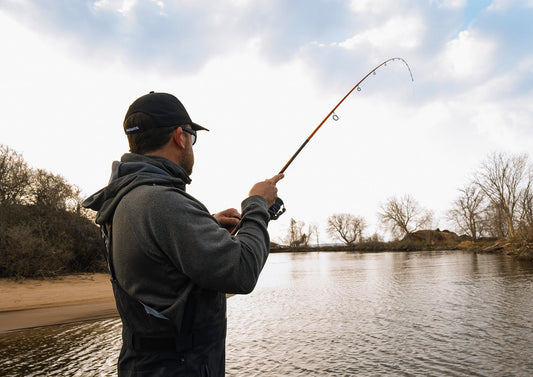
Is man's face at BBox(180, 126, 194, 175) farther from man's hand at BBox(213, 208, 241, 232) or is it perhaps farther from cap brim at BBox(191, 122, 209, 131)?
man's hand at BBox(213, 208, 241, 232)

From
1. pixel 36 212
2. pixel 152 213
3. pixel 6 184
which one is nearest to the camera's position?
pixel 152 213

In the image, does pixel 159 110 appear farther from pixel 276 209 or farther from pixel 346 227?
pixel 346 227

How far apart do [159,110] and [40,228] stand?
1866 centimetres

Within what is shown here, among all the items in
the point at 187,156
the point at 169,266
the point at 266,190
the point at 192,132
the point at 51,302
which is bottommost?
the point at 51,302

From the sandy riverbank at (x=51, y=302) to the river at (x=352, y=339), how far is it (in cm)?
100

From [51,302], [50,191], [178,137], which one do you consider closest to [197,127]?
[178,137]

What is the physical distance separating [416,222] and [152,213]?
71.1 m

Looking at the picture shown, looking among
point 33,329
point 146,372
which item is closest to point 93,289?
point 33,329

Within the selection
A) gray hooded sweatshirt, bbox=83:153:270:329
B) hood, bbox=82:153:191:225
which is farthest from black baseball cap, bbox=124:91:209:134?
gray hooded sweatshirt, bbox=83:153:270:329

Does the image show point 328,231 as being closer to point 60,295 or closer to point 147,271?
point 60,295

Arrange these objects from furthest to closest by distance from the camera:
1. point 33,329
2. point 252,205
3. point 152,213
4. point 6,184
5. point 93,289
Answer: point 6,184, point 93,289, point 33,329, point 252,205, point 152,213

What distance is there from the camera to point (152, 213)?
4.46ft

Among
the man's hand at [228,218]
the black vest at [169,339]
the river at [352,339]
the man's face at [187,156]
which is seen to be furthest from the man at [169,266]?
the river at [352,339]

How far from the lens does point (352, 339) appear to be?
829 cm
